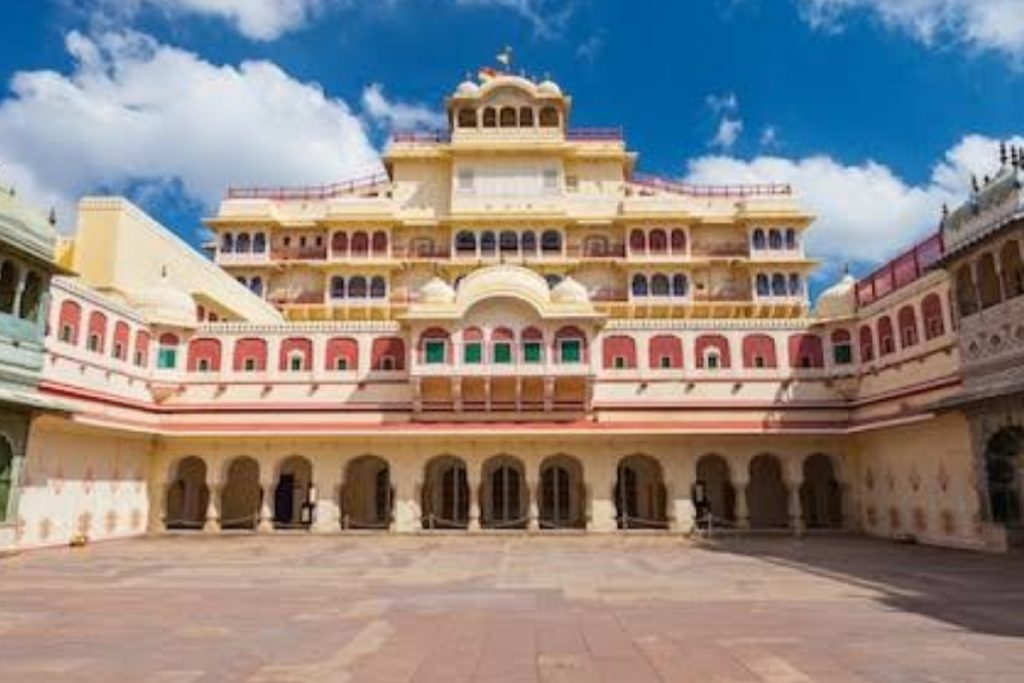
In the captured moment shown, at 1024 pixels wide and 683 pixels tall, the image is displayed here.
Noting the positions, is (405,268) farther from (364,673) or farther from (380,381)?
(364,673)

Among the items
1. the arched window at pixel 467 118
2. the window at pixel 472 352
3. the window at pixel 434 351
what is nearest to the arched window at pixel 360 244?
the arched window at pixel 467 118

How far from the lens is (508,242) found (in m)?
45.1

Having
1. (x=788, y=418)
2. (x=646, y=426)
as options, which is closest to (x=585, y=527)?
(x=646, y=426)

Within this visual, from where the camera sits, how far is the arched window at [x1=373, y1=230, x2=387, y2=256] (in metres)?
45.6

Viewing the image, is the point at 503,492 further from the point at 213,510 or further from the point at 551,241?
the point at 551,241

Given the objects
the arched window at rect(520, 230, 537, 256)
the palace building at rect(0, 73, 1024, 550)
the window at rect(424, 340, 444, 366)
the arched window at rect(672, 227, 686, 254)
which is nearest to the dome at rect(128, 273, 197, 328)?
the palace building at rect(0, 73, 1024, 550)

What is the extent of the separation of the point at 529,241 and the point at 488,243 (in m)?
2.34

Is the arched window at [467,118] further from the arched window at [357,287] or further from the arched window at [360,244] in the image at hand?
the arched window at [357,287]

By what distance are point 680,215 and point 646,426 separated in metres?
16.8

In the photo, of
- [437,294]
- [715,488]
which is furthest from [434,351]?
[715,488]

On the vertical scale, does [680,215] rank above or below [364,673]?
above

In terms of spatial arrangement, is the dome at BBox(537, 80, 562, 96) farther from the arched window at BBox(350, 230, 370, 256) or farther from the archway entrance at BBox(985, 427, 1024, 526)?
the archway entrance at BBox(985, 427, 1024, 526)

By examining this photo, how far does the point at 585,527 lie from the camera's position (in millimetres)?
33906

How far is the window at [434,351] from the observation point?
3347 centimetres
